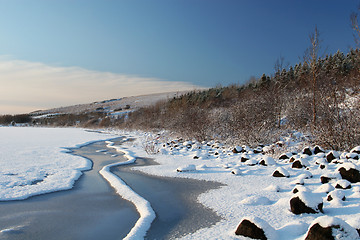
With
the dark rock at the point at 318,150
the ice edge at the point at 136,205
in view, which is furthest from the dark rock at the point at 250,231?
the dark rock at the point at 318,150

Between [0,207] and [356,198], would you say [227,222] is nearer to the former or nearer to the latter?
[356,198]

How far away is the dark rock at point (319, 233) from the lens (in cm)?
288

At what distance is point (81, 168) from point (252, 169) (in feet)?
16.9

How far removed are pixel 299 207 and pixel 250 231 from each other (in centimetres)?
114

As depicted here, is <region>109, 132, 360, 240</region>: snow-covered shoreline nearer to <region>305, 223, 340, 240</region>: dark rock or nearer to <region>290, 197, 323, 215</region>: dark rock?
<region>290, 197, 323, 215</region>: dark rock

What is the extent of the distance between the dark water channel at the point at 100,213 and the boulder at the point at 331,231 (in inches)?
54.6

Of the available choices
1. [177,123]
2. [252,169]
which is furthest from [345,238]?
[177,123]

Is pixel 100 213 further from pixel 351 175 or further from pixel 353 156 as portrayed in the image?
pixel 353 156

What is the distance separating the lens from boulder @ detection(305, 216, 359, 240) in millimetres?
2879

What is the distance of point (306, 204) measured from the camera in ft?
12.7

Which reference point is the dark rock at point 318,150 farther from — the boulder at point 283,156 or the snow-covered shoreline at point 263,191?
the boulder at point 283,156


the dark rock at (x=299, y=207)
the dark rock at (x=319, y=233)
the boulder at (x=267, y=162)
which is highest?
the dark rock at (x=319, y=233)

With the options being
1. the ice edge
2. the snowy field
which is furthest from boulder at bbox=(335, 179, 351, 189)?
the ice edge

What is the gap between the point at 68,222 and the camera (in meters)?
3.97
